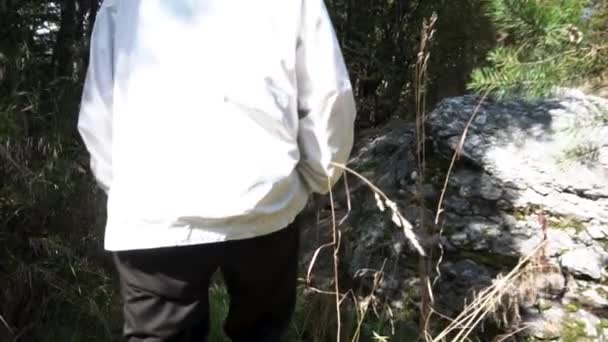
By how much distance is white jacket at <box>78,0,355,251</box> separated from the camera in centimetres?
193

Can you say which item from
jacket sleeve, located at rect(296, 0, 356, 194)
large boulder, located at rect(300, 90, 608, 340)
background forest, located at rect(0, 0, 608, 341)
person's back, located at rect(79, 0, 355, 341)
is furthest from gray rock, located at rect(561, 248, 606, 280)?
person's back, located at rect(79, 0, 355, 341)

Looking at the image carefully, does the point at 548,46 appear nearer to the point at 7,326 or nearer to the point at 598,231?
the point at 598,231

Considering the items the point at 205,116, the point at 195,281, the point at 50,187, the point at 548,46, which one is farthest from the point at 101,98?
the point at 548,46

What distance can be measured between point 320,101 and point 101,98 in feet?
1.88

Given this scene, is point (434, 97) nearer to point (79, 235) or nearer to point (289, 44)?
point (79, 235)

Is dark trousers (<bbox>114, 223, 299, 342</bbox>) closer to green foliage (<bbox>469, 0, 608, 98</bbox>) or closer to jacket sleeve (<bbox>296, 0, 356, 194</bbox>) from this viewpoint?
jacket sleeve (<bbox>296, 0, 356, 194</bbox>)

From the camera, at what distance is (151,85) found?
1955 mm

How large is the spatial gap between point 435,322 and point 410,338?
13 centimetres

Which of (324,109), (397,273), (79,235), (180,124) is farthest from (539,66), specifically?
(79,235)

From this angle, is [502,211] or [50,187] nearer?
[50,187]

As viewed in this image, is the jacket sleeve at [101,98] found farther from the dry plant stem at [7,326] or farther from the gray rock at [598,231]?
the gray rock at [598,231]

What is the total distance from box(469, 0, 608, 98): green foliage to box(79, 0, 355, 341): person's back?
2.01 ft

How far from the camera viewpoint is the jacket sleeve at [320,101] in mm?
2061

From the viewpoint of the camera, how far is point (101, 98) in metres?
2.12
